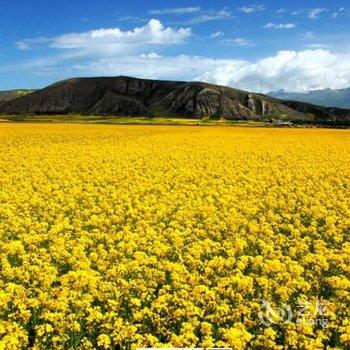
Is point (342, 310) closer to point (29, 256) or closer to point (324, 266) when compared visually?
point (324, 266)

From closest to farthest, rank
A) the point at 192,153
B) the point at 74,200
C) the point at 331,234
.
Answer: the point at 331,234, the point at 74,200, the point at 192,153

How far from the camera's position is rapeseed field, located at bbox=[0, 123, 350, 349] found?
8.25 metres

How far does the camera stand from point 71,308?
916 centimetres

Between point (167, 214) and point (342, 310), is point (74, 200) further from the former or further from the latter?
point (342, 310)

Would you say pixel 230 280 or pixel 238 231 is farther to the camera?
pixel 238 231

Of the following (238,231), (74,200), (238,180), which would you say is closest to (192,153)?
(238,180)

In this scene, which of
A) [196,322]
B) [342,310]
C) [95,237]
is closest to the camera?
[196,322]

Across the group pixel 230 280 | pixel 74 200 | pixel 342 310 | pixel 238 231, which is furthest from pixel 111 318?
pixel 74 200

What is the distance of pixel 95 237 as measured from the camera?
13156mm

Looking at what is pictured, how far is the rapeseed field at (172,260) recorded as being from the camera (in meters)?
8.25

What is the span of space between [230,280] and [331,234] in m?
5.31

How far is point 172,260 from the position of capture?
11.9m

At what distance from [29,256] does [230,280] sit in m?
4.52

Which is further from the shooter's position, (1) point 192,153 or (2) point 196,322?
(1) point 192,153
